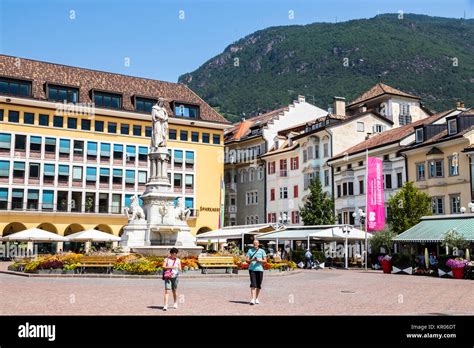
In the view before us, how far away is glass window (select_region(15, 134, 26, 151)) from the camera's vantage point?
2453 inches

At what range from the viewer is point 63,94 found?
65.3 metres

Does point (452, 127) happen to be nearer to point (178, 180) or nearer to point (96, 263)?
point (96, 263)

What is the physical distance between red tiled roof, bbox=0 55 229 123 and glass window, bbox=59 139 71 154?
4911mm

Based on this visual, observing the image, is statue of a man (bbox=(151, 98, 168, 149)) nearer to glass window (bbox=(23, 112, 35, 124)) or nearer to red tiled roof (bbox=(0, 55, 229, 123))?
glass window (bbox=(23, 112, 35, 124))

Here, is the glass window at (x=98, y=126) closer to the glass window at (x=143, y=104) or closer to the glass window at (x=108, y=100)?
the glass window at (x=108, y=100)

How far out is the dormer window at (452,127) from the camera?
46.1 m

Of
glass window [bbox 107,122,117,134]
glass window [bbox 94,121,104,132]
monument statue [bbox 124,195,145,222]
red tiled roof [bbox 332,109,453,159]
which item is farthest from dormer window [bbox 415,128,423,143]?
glass window [bbox 94,121,104,132]

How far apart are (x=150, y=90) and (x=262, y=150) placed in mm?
15914

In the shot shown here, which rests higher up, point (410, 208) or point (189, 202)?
point (189, 202)

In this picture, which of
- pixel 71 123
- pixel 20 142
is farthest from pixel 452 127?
pixel 20 142

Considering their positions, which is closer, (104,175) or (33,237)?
(33,237)

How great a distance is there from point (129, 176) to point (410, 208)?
3631cm

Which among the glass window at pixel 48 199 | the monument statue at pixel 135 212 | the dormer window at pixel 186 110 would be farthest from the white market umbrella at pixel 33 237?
the dormer window at pixel 186 110
